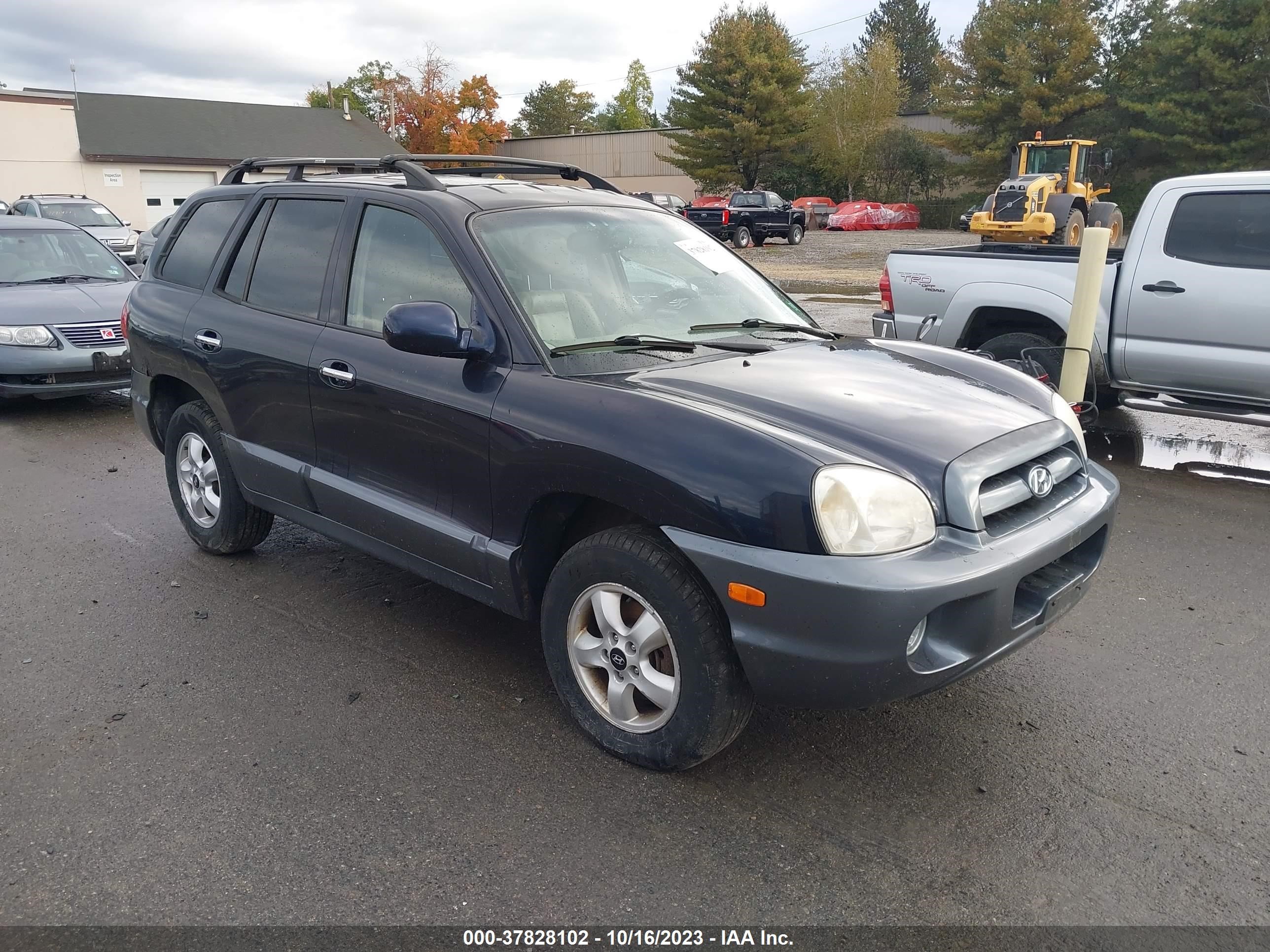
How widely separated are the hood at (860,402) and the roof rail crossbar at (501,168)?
155cm

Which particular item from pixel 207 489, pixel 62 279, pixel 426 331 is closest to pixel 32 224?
pixel 62 279

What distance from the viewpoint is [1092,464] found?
3.68 metres

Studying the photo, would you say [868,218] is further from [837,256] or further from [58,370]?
[58,370]

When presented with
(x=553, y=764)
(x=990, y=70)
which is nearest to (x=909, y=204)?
(x=990, y=70)

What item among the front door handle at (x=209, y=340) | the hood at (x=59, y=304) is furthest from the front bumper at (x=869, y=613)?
the hood at (x=59, y=304)

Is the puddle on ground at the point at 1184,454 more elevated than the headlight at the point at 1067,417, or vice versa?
the headlight at the point at 1067,417

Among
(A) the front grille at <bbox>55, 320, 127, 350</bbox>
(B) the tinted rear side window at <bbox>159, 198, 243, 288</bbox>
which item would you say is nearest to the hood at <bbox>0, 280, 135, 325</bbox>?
(A) the front grille at <bbox>55, 320, 127, 350</bbox>

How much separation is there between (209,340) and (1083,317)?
16.9 feet

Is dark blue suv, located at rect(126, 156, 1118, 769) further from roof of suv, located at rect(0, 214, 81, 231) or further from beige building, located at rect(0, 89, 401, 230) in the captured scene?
beige building, located at rect(0, 89, 401, 230)

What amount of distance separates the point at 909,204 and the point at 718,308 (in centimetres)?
4679

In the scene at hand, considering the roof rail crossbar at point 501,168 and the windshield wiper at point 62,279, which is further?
the windshield wiper at point 62,279

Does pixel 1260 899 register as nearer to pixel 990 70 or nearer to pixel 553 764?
pixel 553 764

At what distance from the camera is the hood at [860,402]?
115 inches

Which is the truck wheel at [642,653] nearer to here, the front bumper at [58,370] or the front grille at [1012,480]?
the front grille at [1012,480]
